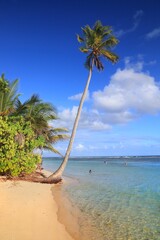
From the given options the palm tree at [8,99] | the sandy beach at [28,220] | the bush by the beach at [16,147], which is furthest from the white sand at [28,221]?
the palm tree at [8,99]

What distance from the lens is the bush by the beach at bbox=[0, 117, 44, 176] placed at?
Result: 696 inches

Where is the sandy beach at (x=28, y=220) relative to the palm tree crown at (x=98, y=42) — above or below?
below

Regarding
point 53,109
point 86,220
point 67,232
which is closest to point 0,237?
point 67,232

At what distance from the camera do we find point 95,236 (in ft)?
28.9

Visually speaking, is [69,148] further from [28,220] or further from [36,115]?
[28,220]

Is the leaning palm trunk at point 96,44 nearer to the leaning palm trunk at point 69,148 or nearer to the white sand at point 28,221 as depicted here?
the leaning palm trunk at point 69,148

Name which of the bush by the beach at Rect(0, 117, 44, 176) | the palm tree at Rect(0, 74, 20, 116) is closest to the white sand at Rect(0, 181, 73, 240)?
the bush by the beach at Rect(0, 117, 44, 176)

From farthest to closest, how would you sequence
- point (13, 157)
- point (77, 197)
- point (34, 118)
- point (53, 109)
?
point (53, 109) < point (34, 118) < point (13, 157) < point (77, 197)

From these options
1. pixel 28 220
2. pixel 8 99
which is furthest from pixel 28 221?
pixel 8 99

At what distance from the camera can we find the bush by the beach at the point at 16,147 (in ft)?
58.0

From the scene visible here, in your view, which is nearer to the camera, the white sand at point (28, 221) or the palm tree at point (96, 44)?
the white sand at point (28, 221)

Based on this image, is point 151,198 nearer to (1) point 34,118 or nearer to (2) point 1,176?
(2) point 1,176

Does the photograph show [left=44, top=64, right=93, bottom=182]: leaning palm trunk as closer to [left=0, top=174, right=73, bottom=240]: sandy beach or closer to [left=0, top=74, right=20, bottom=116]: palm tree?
[left=0, top=74, right=20, bottom=116]: palm tree

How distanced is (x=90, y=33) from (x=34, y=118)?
345 inches
